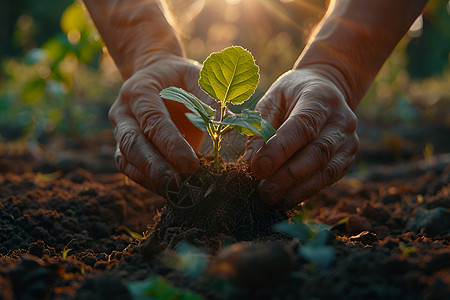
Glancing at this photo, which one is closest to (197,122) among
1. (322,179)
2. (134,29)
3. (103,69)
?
(322,179)

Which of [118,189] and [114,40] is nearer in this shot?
[114,40]

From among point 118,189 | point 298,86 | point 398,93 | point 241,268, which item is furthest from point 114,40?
point 398,93

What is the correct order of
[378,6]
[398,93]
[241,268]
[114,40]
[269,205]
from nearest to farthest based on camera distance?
[241,268]
[269,205]
[378,6]
[114,40]
[398,93]

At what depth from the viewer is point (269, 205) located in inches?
62.3

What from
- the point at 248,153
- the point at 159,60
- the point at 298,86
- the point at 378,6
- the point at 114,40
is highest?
the point at 114,40

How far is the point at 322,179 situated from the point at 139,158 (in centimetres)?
82

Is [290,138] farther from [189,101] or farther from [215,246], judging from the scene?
[215,246]

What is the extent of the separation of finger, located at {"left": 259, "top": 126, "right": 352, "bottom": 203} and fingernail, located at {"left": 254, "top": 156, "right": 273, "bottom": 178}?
5 centimetres

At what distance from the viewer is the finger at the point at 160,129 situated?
1.47 m

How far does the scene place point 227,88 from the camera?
4.71 ft

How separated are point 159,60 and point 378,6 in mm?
1215

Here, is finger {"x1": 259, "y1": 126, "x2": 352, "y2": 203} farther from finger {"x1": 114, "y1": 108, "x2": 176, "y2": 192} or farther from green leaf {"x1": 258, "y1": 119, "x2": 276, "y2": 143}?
finger {"x1": 114, "y1": 108, "x2": 176, "y2": 192}

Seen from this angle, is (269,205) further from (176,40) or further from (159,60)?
(176,40)

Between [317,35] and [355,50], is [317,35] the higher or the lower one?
the higher one
